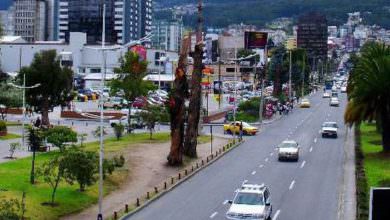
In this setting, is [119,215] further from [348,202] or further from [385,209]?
[385,209]

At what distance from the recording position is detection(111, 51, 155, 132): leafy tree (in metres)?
66.0

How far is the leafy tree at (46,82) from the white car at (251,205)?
130 ft

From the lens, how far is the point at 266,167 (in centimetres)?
4478

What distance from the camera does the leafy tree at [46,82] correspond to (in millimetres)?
65125

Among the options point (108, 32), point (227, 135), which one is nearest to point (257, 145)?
point (227, 135)

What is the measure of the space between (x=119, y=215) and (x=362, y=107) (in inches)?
Answer: 924

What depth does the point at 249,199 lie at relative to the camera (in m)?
28.2

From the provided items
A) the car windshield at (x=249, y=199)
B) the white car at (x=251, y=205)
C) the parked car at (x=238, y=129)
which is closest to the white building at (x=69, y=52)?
the parked car at (x=238, y=129)

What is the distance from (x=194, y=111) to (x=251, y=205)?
21663 millimetres

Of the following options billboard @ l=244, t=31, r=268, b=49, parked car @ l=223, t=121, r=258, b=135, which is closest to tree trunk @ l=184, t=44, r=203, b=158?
parked car @ l=223, t=121, r=258, b=135

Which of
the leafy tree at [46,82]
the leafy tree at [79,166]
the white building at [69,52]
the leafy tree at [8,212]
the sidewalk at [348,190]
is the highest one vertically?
the white building at [69,52]

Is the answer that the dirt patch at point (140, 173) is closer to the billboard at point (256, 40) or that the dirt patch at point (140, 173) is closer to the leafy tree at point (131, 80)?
the leafy tree at point (131, 80)

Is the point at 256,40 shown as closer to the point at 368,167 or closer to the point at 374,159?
the point at 374,159

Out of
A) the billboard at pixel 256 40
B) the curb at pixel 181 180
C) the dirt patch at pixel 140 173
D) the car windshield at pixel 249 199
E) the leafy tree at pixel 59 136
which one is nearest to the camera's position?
the car windshield at pixel 249 199
